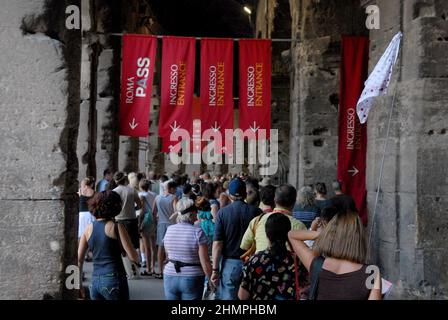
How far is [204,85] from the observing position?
11.3 metres

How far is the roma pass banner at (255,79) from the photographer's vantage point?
11.2 m

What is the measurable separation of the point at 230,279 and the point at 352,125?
5423 mm

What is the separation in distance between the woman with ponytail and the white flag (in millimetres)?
3007

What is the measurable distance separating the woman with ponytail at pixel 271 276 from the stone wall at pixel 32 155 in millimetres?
1862

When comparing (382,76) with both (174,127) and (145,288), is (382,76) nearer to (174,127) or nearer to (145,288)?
(145,288)

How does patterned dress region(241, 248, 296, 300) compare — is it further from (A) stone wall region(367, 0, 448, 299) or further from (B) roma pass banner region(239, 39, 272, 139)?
(B) roma pass banner region(239, 39, 272, 139)

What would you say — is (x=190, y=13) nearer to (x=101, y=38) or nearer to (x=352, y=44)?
(x=101, y=38)

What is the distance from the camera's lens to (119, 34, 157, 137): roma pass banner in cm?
1117

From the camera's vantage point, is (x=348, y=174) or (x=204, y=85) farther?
(x=204, y=85)

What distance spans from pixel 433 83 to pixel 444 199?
4.17 feet

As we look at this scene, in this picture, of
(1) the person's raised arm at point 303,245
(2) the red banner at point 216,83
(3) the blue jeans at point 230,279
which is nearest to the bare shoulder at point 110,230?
(3) the blue jeans at point 230,279

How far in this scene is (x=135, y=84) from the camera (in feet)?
37.0

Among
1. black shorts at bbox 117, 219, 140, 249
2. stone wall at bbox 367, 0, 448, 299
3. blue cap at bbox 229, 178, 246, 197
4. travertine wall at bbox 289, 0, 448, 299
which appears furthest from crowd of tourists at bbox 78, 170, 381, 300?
stone wall at bbox 367, 0, 448, 299
